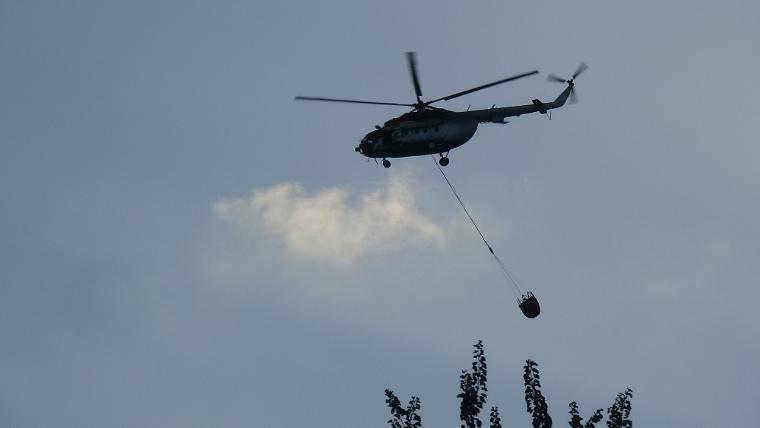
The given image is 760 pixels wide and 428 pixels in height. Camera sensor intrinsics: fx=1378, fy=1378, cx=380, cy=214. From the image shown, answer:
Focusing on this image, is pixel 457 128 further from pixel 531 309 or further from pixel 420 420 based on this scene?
pixel 420 420

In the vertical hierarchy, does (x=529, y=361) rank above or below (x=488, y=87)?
below

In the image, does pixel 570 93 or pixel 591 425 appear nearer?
pixel 591 425

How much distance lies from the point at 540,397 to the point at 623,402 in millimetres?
4152

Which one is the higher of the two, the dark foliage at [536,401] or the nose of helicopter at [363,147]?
the nose of helicopter at [363,147]

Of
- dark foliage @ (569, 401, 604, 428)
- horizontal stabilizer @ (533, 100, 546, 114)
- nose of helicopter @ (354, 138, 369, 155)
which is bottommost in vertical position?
dark foliage @ (569, 401, 604, 428)

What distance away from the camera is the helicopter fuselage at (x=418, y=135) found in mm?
81250

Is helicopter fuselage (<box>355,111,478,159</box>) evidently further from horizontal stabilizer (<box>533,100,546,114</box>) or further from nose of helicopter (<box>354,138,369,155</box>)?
horizontal stabilizer (<box>533,100,546,114</box>)

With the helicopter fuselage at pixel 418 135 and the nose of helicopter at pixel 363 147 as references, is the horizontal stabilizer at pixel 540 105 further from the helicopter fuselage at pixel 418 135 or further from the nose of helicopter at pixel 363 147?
the nose of helicopter at pixel 363 147

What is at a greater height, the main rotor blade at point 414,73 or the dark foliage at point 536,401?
the main rotor blade at point 414,73

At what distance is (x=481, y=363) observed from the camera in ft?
233

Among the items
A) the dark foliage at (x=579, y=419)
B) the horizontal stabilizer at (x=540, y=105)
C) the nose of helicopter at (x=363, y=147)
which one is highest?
the horizontal stabilizer at (x=540, y=105)

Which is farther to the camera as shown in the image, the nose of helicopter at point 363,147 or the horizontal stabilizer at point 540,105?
the horizontal stabilizer at point 540,105

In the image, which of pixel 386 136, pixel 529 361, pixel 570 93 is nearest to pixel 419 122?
pixel 386 136

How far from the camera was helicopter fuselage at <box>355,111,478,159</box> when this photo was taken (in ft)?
267
